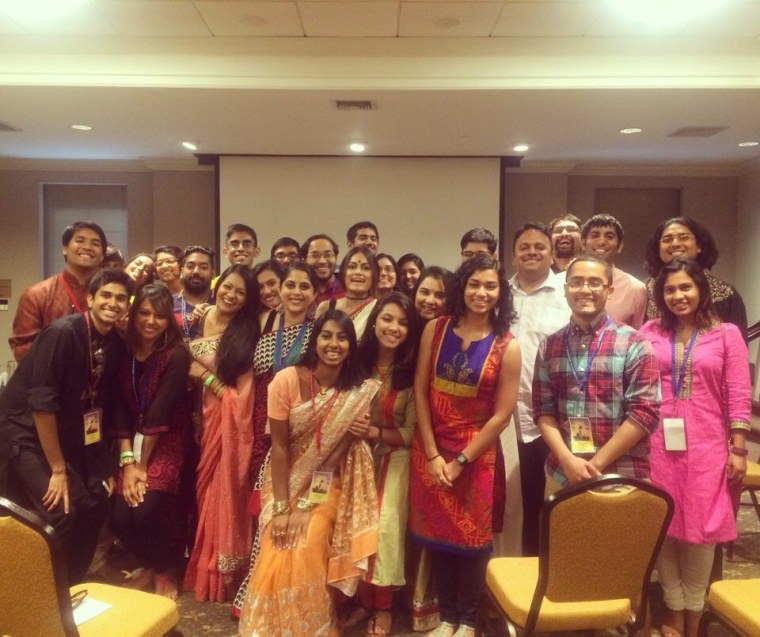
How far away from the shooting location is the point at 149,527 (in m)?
2.40

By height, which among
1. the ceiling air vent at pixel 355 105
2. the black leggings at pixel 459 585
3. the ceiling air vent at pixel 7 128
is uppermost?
the ceiling air vent at pixel 7 128

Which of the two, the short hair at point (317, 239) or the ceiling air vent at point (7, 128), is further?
the ceiling air vent at point (7, 128)

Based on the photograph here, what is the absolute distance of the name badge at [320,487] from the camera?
2.12 m

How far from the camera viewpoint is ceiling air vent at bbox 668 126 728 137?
527 centimetres

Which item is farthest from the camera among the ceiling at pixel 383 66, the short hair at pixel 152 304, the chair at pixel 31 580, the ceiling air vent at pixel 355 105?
the ceiling air vent at pixel 355 105

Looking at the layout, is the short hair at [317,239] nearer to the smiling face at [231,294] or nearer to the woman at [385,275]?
the woman at [385,275]

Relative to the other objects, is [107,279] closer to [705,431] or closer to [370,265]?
[370,265]

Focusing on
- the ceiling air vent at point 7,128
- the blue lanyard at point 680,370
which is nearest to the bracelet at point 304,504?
the blue lanyard at point 680,370

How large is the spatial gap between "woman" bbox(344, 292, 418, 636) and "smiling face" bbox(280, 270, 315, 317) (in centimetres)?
36

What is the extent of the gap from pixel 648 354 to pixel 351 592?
1.31m

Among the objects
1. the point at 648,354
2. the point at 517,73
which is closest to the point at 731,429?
the point at 648,354

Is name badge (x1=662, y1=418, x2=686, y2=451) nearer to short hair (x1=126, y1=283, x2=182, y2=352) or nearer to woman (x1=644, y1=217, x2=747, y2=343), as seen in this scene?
woman (x1=644, y1=217, x2=747, y2=343)

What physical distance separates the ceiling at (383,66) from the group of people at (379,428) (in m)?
1.93

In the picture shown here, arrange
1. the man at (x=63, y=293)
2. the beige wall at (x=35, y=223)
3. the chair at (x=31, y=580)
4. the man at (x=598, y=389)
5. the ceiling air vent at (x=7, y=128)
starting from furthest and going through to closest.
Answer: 1. the beige wall at (x=35, y=223)
2. the ceiling air vent at (x=7, y=128)
3. the man at (x=63, y=293)
4. the man at (x=598, y=389)
5. the chair at (x=31, y=580)
